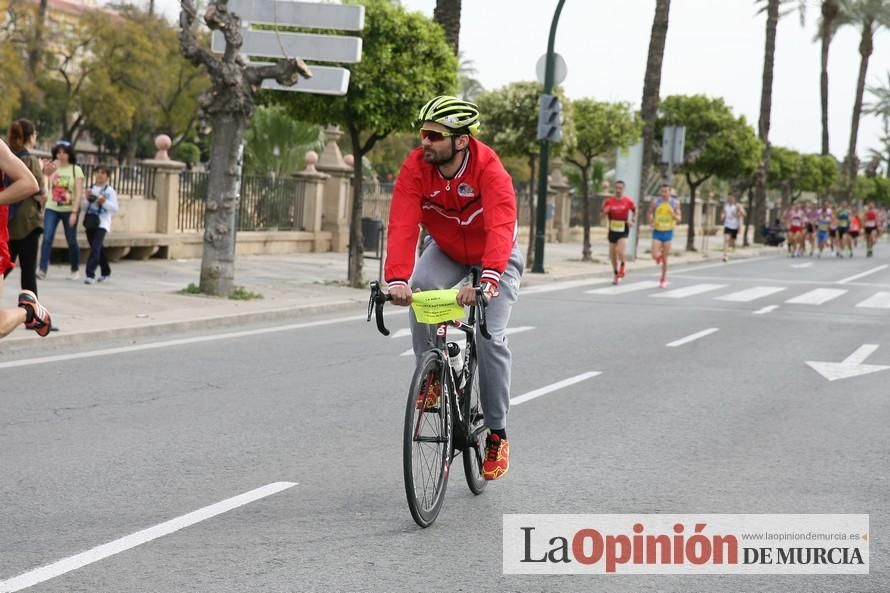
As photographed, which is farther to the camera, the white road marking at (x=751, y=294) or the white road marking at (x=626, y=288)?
the white road marking at (x=626, y=288)

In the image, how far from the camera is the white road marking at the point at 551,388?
29.9 feet

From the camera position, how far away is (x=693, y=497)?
6.10m

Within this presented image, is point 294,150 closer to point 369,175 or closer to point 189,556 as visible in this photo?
point 369,175

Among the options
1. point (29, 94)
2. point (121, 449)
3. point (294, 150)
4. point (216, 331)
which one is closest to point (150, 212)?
point (216, 331)

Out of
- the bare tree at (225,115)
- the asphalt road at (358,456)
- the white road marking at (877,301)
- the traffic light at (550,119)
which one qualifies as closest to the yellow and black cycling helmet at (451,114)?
the asphalt road at (358,456)

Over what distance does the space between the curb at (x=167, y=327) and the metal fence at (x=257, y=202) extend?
6739mm

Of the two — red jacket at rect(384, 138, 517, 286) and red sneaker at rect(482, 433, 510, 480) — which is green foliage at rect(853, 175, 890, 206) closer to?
red sneaker at rect(482, 433, 510, 480)

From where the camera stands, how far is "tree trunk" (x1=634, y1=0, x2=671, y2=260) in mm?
34062

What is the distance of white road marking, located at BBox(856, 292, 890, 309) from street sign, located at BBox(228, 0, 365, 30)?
9.53 meters

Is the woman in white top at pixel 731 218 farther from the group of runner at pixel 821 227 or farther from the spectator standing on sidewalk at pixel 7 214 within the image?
the spectator standing on sidewalk at pixel 7 214

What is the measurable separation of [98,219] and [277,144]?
2419 cm

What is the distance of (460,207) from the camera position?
5723mm

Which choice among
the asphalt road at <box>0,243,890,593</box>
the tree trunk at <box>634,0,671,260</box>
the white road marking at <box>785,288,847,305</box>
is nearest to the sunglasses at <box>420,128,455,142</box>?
the asphalt road at <box>0,243,890,593</box>

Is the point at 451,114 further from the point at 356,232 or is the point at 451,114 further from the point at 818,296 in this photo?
the point at 818,296
